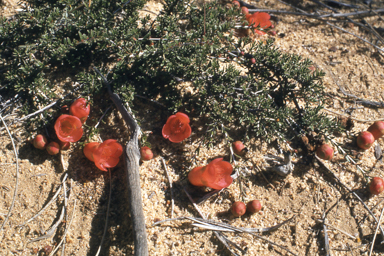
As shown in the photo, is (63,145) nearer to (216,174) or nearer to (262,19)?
(216,174)

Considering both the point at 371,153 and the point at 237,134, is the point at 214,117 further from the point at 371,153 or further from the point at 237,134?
the point at 371,153

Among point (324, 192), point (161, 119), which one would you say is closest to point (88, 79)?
point (161, 119)

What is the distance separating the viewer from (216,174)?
274 centimetres

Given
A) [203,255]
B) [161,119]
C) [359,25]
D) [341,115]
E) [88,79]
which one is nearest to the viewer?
[203,255]

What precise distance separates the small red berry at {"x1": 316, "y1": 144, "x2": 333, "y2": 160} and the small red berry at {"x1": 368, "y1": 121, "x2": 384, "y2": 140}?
690 millimetres

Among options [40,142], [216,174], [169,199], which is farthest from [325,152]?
[40,142]

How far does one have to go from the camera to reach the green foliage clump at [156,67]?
3.01 meters

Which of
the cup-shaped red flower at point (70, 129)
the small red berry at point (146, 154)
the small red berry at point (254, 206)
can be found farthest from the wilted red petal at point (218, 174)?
the cup-shaped red flower at point (70, 129)

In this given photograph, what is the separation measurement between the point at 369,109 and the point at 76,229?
3534mm

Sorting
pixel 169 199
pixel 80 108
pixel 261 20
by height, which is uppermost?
pixel 261 20

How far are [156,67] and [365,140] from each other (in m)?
2.40

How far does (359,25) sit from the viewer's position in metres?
4.42

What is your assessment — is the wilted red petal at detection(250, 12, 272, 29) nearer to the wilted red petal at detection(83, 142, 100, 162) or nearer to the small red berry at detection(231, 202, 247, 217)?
the small red berry at detection(231, 202, 247, 217)

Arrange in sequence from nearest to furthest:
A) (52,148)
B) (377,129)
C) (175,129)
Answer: (52,148), (175,129), (377,129)
